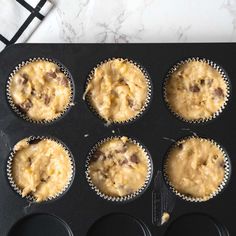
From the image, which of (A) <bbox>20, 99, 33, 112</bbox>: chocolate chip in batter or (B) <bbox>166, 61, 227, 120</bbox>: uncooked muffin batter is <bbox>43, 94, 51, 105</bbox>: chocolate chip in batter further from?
(B) <bbox>166, 61, 227, 120</bbox>: uncooked muffin batter

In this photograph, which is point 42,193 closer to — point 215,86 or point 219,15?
point 215,86

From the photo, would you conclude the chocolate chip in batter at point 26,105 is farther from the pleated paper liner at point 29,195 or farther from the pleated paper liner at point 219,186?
the pleated paper liner at point 219,186

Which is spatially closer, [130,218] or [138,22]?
[130,218]

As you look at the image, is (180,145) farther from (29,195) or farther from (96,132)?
(29,195)

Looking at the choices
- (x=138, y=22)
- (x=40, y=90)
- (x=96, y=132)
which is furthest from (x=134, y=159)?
(x=138, y=22)

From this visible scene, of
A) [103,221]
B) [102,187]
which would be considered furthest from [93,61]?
[103,221]

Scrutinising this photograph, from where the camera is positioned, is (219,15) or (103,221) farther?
(219,15)
